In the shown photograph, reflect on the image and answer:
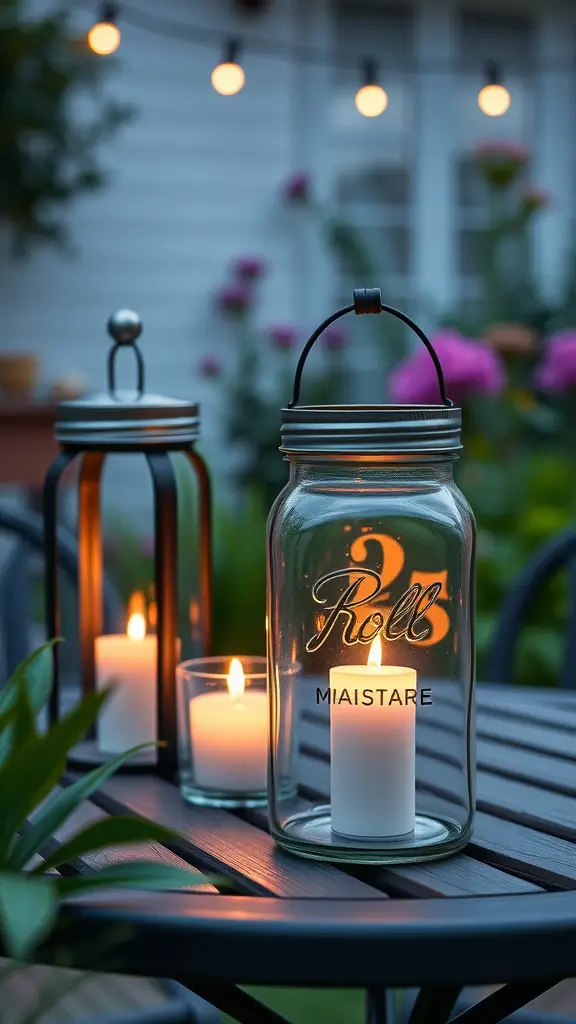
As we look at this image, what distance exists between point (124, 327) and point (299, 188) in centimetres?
439

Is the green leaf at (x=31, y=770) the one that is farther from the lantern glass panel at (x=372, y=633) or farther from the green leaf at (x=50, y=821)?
the lantern glass panel at (x=372, y=633)

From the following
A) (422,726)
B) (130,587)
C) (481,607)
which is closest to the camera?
(422,726)

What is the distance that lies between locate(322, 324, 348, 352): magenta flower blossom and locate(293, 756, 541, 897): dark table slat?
4599 mm

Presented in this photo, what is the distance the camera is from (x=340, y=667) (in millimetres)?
940

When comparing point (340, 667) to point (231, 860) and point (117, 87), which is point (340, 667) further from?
point (117, 87)

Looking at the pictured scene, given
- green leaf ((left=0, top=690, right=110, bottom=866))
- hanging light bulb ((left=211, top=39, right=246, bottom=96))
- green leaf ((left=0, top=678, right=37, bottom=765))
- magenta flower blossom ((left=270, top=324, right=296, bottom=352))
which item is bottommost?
green leaf ((left=0, top=690, right=110, bottom=866))

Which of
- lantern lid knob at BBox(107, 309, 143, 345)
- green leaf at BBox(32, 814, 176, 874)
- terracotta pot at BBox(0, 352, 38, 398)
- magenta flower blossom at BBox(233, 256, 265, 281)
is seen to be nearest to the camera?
green leaf at BBox(32, 814, 176, 874)

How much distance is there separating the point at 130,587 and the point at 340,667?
2.90 m

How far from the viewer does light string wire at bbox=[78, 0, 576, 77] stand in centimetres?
543

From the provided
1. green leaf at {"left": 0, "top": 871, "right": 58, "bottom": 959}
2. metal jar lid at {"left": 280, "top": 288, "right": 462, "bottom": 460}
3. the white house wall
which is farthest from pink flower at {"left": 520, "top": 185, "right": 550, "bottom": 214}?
green leaf at {"left": 0, "top": 871, "right": 58, "bottom": 959}

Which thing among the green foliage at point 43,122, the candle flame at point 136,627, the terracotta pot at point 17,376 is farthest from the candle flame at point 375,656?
the green foliage at point 43,122

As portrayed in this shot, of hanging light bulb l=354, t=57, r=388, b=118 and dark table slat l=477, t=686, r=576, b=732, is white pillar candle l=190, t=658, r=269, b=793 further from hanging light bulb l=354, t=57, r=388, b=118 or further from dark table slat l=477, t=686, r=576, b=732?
hanging light bulb l=354, t=57, r=388, b=118

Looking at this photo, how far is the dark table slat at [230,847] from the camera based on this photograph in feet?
2.81

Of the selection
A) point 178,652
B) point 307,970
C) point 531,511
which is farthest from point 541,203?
point 307,970
